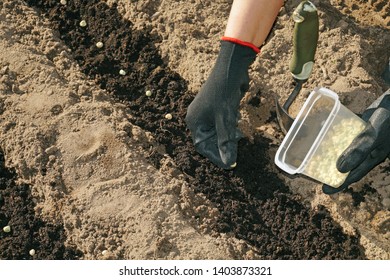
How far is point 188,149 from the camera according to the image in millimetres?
2652

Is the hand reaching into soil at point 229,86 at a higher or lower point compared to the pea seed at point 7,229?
higher

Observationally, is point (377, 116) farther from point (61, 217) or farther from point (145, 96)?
point (61, 217)

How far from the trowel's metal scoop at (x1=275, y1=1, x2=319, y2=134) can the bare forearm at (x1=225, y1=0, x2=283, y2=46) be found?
155mm

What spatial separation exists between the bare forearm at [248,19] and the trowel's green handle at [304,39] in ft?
0.51

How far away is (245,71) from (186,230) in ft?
1.94

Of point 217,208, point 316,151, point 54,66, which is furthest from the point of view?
point 54,66

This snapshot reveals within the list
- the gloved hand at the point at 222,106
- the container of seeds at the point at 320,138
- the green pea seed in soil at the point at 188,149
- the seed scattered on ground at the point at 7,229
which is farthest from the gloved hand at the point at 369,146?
the seed scattered on ground at the point at 7,229

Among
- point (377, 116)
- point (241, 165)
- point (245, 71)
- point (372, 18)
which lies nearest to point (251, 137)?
point (241, 165)

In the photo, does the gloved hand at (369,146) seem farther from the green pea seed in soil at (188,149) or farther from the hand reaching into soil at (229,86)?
the hand reaching into soil at (229,86)

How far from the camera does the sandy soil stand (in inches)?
99.5

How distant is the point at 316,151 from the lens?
7.91 ft

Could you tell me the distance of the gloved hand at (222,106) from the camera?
8.13 feet

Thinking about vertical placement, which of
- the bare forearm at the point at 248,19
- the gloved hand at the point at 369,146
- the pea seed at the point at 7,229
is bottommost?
the pea seed at the point at 7,229

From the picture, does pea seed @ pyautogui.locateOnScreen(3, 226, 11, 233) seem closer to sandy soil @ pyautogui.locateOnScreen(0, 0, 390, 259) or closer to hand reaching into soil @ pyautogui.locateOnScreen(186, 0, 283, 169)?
sandy soil @ pyautogui.locateOnScreen(0, 0, 390, 259)
